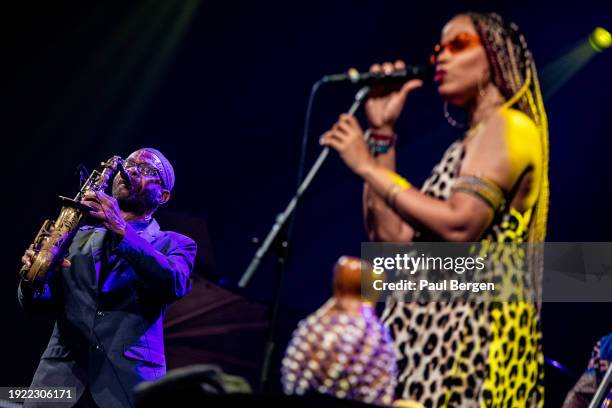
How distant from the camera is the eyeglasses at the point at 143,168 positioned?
4.02m

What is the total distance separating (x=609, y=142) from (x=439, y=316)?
4381 mm

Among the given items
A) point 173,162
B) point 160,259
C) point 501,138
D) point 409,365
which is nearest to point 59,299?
point 160,259

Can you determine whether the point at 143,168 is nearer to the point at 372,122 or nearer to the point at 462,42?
the point at 372,122

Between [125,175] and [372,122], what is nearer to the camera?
[372,122]

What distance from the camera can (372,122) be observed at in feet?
7.70

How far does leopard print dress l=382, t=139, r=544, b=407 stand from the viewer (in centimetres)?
215

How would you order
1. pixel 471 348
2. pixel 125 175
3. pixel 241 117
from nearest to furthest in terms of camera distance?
1. pixel 471 348
2. pixel 125 175
3. pixel 241 117

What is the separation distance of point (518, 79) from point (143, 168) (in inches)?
90.6

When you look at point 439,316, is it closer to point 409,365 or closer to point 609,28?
point 409,365

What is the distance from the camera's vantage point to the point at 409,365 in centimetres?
221

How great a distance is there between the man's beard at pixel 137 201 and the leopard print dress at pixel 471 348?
207 cm

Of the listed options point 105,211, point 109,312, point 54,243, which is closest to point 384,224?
point 105,211

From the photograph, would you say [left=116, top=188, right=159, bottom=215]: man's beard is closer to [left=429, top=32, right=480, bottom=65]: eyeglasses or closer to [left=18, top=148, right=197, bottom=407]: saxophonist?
[left=18, top=148, right=197, bottom=407]: saxophonist

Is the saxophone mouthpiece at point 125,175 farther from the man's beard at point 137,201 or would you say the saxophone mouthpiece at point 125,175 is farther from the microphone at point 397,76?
the microphone at point 397,76
